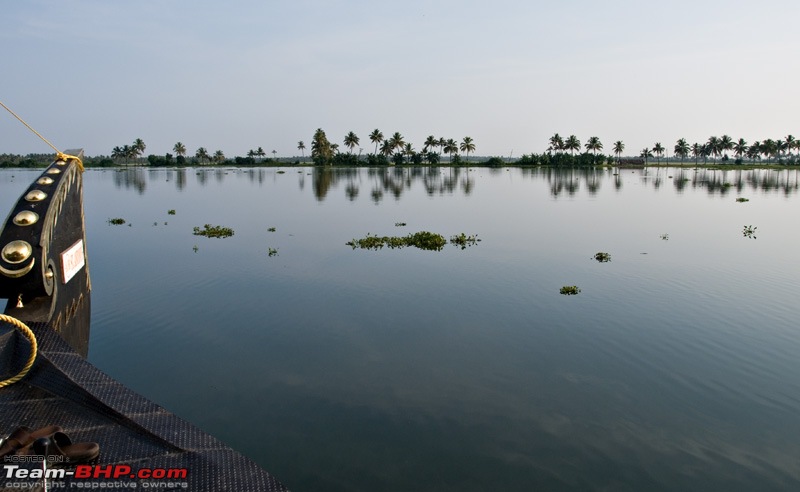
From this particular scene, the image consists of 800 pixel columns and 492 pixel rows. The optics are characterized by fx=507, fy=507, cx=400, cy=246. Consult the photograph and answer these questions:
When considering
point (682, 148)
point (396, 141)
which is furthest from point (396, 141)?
point (682, 148)

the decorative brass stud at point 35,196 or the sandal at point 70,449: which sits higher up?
the decorative brass stud at point 35,196

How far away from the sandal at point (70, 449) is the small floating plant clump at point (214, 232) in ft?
82.4

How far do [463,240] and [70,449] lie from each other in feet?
76.1

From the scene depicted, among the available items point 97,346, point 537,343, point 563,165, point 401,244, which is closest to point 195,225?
point 401,244

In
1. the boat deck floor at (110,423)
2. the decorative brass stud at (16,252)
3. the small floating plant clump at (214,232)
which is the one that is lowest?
the boat deck floor at (110,423)

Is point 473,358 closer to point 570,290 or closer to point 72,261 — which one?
point 570,290

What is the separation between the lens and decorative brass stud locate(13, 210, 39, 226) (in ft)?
28.8

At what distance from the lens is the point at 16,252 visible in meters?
8.33

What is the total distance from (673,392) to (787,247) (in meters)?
22.1

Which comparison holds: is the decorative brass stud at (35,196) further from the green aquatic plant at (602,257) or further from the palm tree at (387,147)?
the palm tree at (387,147)

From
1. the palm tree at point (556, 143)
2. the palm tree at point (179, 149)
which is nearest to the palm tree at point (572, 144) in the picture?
the palm tree at point (556, 143)

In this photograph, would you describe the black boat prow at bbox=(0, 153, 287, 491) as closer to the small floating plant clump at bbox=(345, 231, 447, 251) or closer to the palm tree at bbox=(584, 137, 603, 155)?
the small floating plant clump at bbox=(345, 231, 447, 251)

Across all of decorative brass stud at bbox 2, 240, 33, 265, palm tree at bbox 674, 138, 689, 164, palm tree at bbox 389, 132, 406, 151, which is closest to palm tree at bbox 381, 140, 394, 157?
palm tree at bbox 389, 132, 406, 151

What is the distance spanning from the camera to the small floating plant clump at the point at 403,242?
26250 millimetres
